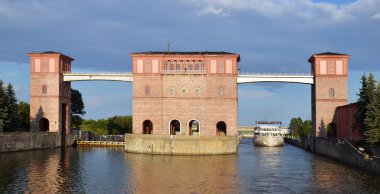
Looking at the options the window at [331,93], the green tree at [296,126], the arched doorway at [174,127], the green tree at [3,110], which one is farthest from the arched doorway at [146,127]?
the green tree at [296,126]

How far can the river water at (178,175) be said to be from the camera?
35594 mm

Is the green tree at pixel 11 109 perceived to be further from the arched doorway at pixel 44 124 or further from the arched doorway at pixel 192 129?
the arched doorway at pixel 192 129

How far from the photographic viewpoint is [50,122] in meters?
73.8

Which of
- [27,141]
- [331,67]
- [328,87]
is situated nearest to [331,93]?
[328,87]

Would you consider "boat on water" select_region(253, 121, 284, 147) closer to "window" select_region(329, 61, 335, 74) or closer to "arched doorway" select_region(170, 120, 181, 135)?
"arched doorway" select_region(170, 120, 181, 135)

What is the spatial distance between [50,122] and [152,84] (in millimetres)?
18096

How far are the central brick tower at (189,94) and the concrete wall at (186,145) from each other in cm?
764

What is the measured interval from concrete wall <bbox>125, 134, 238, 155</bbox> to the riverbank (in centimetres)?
1277

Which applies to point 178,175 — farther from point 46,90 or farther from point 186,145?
point 46,90

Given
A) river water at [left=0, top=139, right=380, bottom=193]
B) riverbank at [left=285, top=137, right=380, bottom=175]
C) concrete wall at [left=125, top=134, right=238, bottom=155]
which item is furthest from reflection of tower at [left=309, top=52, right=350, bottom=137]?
concrete wall at [left=125, top=134, right=238, bottom=155]

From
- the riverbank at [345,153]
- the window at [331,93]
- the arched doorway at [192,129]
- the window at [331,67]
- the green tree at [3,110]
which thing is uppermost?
the window at [331,67]

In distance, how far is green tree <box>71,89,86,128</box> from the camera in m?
109

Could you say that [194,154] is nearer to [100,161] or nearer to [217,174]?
[100,161]

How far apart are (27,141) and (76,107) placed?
1654 inches
